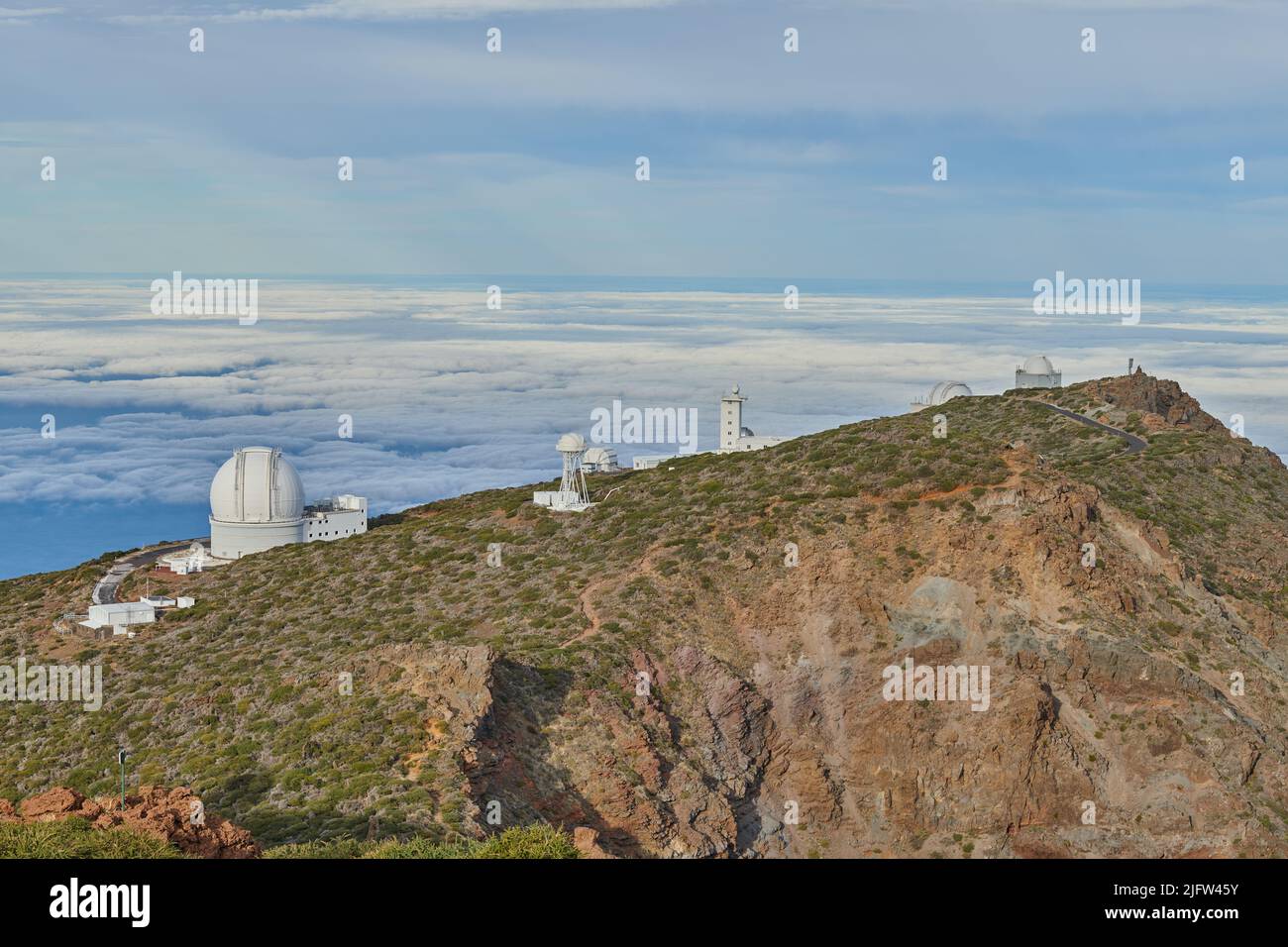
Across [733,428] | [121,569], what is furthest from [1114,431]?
[121,569]

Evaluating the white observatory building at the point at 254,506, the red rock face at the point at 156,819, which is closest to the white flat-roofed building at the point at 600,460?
the white observatory building at the point at 254,506

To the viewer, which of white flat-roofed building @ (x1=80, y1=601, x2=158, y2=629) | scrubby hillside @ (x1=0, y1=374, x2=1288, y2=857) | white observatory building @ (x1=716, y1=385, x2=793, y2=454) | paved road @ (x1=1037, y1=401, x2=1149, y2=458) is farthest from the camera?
white observatory building @ (x1=716, y1=385, x2=793, y2=454)

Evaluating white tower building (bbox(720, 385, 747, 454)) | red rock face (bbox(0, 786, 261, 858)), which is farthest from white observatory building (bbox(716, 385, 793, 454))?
red rock face (bbox(0, 786, 261, 858))

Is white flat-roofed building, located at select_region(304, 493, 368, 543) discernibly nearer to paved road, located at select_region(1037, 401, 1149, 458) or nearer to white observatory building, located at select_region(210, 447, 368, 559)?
white observatory building, located at select_region(210, 447, 368, 559)

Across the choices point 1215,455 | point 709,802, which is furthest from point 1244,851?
point 1215,455

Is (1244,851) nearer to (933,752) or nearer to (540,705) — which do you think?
(933,752)
